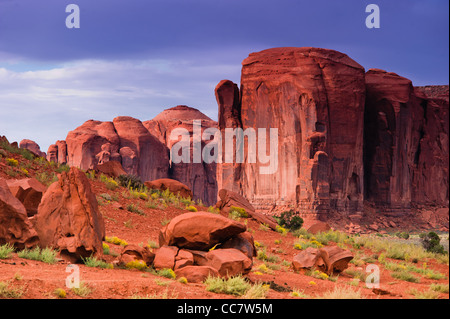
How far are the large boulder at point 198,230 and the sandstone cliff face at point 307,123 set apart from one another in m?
29.8

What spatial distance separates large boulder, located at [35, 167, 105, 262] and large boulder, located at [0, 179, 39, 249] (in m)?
0.31

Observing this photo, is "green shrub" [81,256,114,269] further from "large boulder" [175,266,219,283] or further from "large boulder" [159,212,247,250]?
"large boulder" [159,212,247,250]

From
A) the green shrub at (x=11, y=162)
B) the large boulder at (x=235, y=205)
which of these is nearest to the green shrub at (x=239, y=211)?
the large boulder at (x=235, y=205)

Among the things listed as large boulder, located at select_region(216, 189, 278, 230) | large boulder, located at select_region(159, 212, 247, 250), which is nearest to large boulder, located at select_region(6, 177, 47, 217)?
large boulder, located at select_region(159, 212, 247, 250)

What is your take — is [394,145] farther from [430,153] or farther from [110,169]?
[110,169]

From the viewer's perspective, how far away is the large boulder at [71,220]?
1020cm

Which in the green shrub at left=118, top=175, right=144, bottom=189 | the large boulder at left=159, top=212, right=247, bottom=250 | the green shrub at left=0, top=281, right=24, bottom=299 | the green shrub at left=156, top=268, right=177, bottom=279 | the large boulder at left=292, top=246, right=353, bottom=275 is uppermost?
the green shrub at left=118, top=175, right=144, bottom=189

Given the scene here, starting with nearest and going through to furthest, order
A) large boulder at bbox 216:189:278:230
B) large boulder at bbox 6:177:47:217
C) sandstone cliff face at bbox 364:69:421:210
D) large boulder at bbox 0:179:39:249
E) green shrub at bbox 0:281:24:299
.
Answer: green shrub at bbox 0:281:24:299 < large boulder at bbox 0:179:39:249 < large boulder at bbox 6:177:47:217 < large boulder at bbox 216:189:278:230 < sandstone cliff face at bbox 364:69:421:210

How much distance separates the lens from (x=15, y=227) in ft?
34.3

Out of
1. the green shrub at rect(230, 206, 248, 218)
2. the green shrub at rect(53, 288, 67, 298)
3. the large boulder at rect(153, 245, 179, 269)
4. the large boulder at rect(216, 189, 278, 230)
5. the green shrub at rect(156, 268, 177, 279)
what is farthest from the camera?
the large boulder at rect(216, 189, 278, 230)

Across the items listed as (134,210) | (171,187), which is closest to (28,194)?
(134,210)

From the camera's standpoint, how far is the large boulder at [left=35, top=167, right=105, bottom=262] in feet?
33.4
